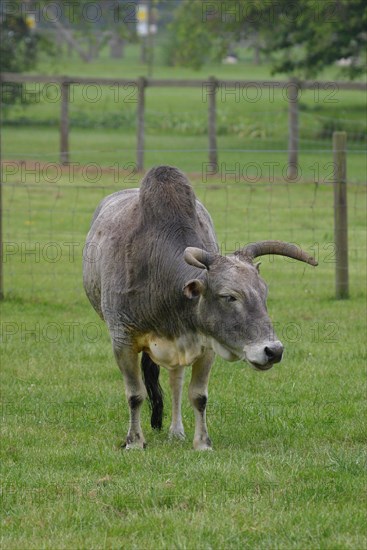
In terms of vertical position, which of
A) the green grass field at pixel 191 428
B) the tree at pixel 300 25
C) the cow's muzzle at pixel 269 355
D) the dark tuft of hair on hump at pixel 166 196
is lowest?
the green grass field at pixel 191 428

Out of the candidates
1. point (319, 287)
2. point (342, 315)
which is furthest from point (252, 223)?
point (342, 315)

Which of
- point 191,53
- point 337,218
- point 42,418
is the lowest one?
point 42,418

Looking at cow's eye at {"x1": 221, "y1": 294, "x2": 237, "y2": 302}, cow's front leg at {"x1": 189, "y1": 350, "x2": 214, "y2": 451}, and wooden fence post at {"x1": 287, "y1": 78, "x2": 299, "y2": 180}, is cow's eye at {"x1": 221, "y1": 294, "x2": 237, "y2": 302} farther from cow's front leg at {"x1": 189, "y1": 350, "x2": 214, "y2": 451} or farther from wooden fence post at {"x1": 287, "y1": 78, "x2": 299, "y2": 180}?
wooden fence post at {"x1": 287, "y1": 78, "x2": 299, "y2": 180}

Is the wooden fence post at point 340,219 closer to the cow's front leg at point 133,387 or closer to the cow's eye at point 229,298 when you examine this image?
the cow's front leg at point 133,387

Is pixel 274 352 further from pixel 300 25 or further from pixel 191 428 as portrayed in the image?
pixel 300 25

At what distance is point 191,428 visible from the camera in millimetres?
8875

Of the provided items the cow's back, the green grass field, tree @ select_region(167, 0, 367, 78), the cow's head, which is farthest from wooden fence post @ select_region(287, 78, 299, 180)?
the cow's head

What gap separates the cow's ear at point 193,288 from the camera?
7.51 metres

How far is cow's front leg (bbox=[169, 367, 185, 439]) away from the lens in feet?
28.3

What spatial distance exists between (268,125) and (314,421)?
2231 cm

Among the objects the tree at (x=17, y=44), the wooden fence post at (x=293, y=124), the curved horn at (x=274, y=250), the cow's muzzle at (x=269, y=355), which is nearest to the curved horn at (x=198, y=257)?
the curved horn at (x=274, y=250)

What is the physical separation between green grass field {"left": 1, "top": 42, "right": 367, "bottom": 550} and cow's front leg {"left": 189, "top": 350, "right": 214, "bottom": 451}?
136mm

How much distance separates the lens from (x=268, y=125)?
3039 cm

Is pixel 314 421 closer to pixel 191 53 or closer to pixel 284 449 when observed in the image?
pixel 284 449
